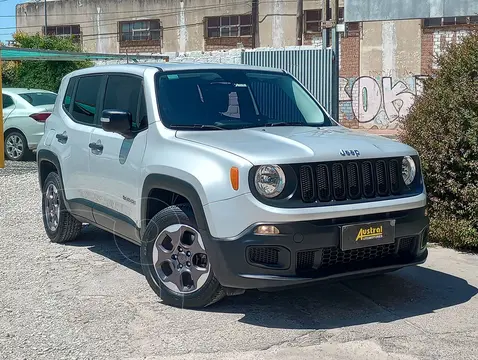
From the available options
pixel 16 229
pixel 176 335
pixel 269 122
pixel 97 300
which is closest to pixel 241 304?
pixel 176 335

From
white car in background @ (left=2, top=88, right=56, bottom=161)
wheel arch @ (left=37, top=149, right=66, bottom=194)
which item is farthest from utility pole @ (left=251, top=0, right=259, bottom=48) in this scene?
wheel arch @ (left=37, top=149, right=66, bottom=194)

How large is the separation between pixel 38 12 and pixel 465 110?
156 ft

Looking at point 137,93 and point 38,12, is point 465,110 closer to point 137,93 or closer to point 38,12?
point 137,93

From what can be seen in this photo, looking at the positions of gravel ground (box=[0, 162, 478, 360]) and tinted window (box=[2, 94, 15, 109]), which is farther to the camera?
tinted window (box=[2, 94, 15, 109])

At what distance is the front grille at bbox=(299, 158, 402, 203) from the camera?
5133mm

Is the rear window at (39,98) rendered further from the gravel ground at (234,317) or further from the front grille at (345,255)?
the front grille at (345,255)

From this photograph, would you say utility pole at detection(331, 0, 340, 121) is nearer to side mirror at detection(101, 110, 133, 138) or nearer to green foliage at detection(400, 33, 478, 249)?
green foliage at detection(400, 33, 478, 249)

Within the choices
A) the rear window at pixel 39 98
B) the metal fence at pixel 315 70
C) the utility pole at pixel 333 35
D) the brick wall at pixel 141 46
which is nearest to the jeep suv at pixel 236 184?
the utility pole at pixel 333 35

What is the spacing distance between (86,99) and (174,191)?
2.26 m

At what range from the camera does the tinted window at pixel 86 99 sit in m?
7.12

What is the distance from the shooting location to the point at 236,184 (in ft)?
16.4

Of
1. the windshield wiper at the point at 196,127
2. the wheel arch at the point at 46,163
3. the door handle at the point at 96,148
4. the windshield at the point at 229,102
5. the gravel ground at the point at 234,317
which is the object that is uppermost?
the windshield at the point at 229,102

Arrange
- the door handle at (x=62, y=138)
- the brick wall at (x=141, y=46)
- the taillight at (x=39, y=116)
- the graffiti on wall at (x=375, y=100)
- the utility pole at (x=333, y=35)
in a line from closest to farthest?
the door handle at (x=62, y=138)
the utility pole at (x=333, y=35)
the taillight at (x=39, y=116)
the graffiti on wall at (x=375, y=100)
the brick wall at (x=141, y=46)

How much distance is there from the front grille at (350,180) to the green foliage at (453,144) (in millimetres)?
2121
